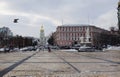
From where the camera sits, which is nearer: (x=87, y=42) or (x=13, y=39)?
(x=87, y=42)

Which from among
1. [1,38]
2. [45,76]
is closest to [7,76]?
[45,76]

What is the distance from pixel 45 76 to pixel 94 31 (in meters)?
184

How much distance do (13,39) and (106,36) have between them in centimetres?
4239

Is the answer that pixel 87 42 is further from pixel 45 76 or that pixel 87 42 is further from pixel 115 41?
pixel 45 76

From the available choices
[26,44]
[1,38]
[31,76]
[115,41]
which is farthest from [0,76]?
[26,44]

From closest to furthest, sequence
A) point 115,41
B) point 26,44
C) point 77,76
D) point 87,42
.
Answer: point 77,76
point 87,42
point 115,41
point 26,44

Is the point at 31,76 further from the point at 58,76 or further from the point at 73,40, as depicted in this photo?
the point at 73,40

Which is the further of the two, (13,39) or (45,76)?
(13,39)

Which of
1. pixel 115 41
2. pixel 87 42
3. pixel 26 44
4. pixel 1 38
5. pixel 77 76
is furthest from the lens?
pixel 26 44

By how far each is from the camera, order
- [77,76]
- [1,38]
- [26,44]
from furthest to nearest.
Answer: [26,44] → [1,38] → [77,76]

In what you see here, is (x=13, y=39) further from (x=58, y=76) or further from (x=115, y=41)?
(x=58, y=76)

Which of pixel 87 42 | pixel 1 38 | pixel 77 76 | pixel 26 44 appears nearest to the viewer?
pixel 77 76

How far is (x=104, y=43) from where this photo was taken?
150m

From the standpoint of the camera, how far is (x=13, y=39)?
149 meters
